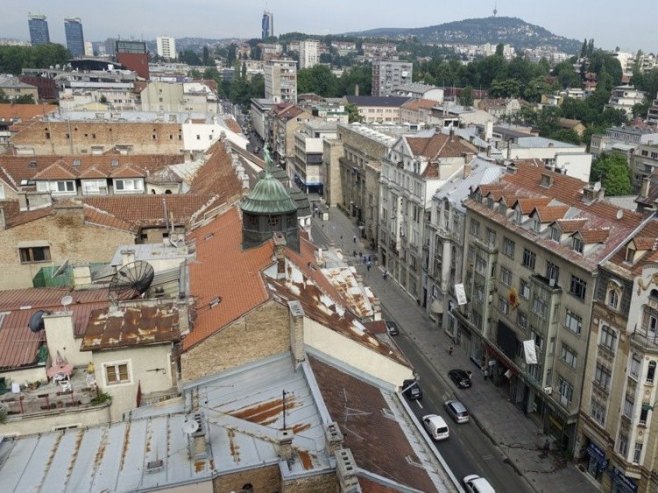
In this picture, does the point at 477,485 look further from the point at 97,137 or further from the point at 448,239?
the point at 97,137

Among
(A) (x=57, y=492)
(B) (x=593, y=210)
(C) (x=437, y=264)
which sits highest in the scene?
(B) (x=593, y=210)

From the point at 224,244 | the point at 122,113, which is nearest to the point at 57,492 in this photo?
the point at 224,244

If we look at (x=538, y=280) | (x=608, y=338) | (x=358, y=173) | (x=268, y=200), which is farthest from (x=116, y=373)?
(x=358, y=173)

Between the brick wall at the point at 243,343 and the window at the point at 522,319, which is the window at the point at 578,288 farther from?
the brick wall at the point at 243,343

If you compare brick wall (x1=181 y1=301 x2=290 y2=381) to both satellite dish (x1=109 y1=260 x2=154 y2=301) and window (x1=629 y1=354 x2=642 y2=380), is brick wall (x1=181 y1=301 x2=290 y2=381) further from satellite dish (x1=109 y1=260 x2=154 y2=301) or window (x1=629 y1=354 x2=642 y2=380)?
window (x1=629 y1=354 x2=642 y2=380)

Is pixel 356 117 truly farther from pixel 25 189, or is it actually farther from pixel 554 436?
pixel 554 436

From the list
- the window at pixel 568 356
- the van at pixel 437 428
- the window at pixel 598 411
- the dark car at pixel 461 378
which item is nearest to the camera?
the window at pixel 598 411

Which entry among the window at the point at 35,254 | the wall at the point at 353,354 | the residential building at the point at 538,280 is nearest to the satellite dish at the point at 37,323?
the wall at the point at 353,354
